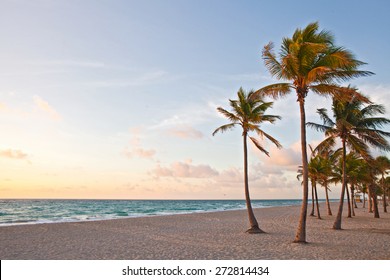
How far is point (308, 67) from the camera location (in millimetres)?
14203

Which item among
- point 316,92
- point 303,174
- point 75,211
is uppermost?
point 316,92

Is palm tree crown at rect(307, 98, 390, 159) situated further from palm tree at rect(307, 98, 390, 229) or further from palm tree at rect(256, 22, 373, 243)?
palm tree at rect(256, 22, 373, 243)

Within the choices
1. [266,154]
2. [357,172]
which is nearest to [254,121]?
[266,154]

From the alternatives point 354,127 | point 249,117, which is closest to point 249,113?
point 249,117

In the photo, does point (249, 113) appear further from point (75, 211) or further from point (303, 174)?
point (75, 211)

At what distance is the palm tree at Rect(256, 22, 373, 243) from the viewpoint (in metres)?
13.7

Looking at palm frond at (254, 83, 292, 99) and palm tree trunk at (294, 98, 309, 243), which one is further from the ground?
palm frond at (254, 83, 292, 99)

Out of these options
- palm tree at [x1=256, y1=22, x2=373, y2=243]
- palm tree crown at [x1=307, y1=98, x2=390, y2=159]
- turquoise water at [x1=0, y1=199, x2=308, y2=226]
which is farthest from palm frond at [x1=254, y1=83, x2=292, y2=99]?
turquoise water at [x1=0, y1=199, x2=308, y2=226]

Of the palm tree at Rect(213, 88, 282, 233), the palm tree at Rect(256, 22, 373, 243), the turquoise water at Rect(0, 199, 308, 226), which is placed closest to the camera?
the palm tree at Rect(256, 22, 373, 243)

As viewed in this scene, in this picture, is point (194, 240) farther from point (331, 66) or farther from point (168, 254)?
point (331, 66)

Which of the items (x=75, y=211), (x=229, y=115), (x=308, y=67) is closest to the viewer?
(x=308, y=67)

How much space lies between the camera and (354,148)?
864 inches

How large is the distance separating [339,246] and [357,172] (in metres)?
21.5

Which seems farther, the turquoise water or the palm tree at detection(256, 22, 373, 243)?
the turquoise water
